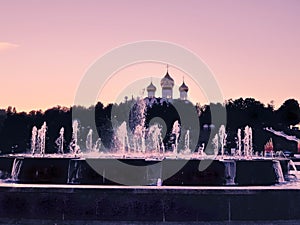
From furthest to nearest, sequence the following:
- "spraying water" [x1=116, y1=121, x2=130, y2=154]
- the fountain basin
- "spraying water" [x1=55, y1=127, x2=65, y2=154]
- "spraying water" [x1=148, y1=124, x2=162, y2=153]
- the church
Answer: the church → "spraying water" [x1=55, y1=127, x2=65, y2=154] → "spraying water" [x1=148, y1=124, x2=162, y2=153] → "spraying water" [x1=116, y1=121, x2=130, y2=154] → the fountain basin

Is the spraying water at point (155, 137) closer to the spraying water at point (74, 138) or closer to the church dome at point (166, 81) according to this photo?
the spraying water at point (74, 138)

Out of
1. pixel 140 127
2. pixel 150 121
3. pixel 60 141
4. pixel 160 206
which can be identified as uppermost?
pixel 150 121

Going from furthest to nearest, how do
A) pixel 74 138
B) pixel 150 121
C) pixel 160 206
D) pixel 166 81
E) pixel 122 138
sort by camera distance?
1. pixel 166 81
2. pixel 150 121
3. pixel 74 138
4. pixel 122 138
5. pixel 160 206

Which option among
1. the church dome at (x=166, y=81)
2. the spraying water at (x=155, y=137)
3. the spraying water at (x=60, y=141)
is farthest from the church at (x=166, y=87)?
the spraying water at (x=60, y=141)

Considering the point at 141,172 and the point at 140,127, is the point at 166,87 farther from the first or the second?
the point at 141,172

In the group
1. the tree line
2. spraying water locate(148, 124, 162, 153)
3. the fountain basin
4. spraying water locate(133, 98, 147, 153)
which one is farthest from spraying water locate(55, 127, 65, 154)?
the fountain basin

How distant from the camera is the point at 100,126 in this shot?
6212cm

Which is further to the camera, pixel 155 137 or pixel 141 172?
pixel 155 137

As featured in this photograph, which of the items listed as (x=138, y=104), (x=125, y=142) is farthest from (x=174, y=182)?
(x=138, y=104)

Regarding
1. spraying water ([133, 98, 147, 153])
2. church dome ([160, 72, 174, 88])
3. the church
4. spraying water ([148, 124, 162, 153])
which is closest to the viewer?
spraying water ([133, 98, 147, 153])

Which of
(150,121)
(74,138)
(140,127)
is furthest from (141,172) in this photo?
(150,121)

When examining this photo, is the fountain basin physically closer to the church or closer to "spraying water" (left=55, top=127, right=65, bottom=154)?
"spraying water" (left=55, top=127, right=65, bottom=154)

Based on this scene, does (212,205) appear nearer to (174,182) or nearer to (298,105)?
(174,182)

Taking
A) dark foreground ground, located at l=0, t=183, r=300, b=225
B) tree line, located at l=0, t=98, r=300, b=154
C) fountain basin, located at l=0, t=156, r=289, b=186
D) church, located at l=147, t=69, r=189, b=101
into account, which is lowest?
dark foreground ground, located at l=0, t=183, r=300, b=225
